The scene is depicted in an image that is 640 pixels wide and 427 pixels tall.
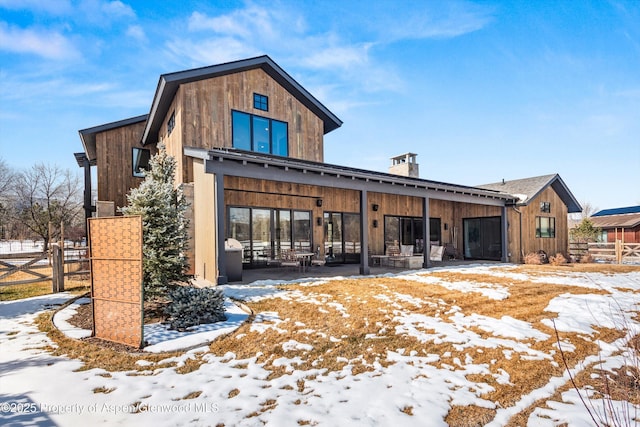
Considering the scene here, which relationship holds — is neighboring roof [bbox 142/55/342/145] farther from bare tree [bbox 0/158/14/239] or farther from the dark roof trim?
bare tree [bbox 0/158/14/239]

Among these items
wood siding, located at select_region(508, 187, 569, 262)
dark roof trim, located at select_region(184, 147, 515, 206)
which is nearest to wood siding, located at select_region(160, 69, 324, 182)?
dark roof trim, located at select_region(184, 147, 515, 206)

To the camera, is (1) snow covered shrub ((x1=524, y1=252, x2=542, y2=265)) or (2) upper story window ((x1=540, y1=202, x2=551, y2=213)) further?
(2) upper story window ((x1=540, y1=202, x2=551, y2=213))

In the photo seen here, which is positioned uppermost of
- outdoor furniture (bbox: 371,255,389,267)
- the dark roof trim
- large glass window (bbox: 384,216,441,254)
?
the dark roof trim

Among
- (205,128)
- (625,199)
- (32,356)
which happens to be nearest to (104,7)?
(205,128)

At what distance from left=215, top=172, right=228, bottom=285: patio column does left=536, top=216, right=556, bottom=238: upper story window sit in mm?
16435

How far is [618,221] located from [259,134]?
1283 inches

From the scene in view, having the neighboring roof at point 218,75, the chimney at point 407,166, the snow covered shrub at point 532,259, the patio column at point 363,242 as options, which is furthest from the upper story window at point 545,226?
the neighboring roof at point 218,75

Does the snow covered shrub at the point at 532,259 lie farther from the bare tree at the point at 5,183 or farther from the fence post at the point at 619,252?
the bare tree at the point at 5,183

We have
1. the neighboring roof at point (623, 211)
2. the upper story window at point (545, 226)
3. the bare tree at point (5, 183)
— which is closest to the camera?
the upper story window at point (545, 226)

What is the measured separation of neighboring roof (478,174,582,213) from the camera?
1566 centimetres

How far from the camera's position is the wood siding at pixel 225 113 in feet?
34.4

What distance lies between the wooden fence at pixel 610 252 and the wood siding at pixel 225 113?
15.9 metres

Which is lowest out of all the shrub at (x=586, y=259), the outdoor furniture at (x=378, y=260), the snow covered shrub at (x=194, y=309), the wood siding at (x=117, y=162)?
the shrub at (x=586, y=259)

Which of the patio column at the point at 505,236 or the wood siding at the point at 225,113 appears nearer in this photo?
the wood siding at the point at 225,113
